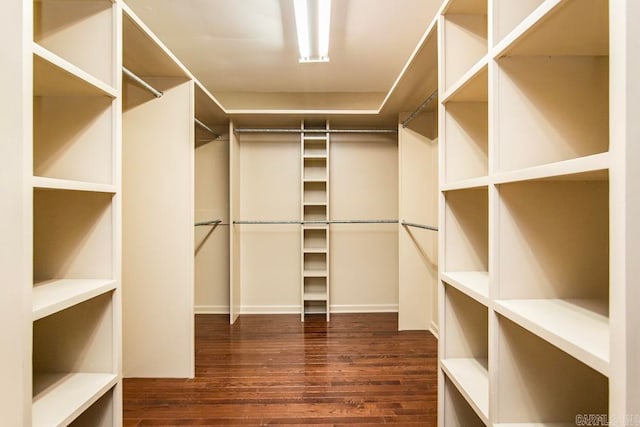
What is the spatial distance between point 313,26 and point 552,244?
212cm

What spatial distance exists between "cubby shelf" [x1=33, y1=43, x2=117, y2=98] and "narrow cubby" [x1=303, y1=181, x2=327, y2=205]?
2751 mm

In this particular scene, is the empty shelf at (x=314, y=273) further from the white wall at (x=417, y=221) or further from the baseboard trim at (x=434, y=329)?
the baseboard trim at (x=434, y=329)

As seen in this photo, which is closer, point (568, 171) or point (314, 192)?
point (568, 171)

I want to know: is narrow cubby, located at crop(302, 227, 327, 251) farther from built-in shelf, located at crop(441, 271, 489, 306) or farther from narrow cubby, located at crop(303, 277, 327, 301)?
built-in shelf, located at crop(441, 271, 489, 306)

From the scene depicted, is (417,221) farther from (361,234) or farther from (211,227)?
(211,227)

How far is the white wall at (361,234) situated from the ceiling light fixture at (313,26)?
154 centimetres

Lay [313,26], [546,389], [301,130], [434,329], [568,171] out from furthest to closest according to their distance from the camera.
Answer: [301,130], [434,329], [313,26], [546,389], [568,171]

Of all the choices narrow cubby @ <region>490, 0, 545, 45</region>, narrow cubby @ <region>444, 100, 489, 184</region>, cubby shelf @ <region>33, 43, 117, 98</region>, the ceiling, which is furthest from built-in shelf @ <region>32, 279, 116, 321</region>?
the ceiling

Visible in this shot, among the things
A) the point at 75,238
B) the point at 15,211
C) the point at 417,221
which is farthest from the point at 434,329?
the point at 15,211

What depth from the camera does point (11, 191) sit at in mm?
975

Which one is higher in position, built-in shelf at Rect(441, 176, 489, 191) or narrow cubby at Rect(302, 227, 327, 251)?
built-in shelf at Rect(441, 176, 489, 191)

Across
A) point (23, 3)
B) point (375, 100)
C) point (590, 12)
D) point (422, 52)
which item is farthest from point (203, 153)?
point (590, 12)

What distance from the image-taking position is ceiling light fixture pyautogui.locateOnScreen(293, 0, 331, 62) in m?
2.12

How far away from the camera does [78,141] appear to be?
148 cm
